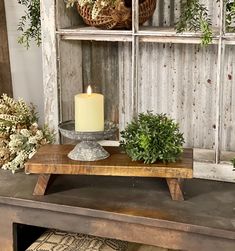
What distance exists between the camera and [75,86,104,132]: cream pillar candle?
4.58ft

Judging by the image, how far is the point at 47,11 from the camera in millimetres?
1609

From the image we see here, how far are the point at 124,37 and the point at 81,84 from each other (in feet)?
1.08

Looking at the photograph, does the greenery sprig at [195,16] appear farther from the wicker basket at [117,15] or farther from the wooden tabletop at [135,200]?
the wooden tabletop at [135,200]

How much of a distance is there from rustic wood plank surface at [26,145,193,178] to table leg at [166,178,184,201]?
0.03 m

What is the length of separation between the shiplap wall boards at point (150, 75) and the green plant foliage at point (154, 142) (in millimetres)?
176

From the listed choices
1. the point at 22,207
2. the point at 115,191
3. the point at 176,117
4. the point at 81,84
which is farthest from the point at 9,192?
the point at 176,117

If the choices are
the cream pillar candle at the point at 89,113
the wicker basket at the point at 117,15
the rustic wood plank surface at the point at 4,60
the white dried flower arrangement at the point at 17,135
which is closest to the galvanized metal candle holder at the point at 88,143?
the cream pillar candle at the point at 89,113

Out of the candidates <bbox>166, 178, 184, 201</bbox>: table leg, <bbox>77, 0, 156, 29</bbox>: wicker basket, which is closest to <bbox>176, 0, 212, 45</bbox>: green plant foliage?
<bbox>77, 0, 156, 29</bbox>: wicker basket

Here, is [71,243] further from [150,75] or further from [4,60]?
[4,60]

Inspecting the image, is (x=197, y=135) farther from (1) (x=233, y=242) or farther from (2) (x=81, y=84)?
(1) (x=233, y=242)

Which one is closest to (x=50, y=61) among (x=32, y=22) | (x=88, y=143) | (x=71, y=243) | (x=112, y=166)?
(x=32, y=22)

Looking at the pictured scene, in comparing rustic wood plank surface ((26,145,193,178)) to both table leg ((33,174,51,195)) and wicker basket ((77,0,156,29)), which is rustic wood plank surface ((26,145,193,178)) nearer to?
table leg ((33,174,51,195))

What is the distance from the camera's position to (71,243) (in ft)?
4.95

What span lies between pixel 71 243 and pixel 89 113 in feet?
1.30
